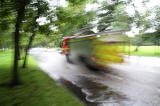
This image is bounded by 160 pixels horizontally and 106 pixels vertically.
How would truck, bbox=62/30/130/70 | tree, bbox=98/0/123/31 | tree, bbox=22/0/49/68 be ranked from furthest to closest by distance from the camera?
1. tree, bbox=98/0/123/31
2. truck, bbox=62/30/130/70
3. tree, bbox=22/0/49/68

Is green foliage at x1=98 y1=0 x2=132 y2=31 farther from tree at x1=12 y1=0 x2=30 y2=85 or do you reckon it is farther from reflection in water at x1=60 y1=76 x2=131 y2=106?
tree at x1=12 y1=0 x2=30 y2=85

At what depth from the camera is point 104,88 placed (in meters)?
5.15

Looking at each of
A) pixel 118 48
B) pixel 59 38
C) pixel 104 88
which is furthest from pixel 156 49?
pixel 104 88

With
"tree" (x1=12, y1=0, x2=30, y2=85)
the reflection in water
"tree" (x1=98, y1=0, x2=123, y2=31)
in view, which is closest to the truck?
the reflection in water

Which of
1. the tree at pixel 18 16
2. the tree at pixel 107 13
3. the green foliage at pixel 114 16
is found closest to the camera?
the tree at pixel 18 16

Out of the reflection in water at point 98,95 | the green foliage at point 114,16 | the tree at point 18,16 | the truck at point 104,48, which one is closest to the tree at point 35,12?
the tree at point 18,16

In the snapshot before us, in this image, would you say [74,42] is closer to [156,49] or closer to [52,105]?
[52,105]

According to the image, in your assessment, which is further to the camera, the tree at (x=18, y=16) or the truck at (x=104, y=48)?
the truck at (x=104, y=48)

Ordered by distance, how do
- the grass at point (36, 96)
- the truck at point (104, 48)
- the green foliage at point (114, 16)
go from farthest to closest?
the green foliage at point (114, 16) → the truck at point (104, 48) → the grass at point (36, 96)

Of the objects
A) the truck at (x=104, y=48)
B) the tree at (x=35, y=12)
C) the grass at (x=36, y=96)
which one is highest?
the tree at (x=35, y=12)

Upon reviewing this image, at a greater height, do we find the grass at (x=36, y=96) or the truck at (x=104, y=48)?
the truck at (x=104, y=48)

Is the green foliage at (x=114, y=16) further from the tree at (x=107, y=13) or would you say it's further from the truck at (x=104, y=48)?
the truck at (x=104, y=48)

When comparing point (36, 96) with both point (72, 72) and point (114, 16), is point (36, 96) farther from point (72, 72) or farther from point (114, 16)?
point (114, 16)

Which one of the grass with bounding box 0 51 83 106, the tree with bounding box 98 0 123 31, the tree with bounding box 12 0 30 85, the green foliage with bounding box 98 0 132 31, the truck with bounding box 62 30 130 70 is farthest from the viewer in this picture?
the tree with bounding box 98 0 123 31
